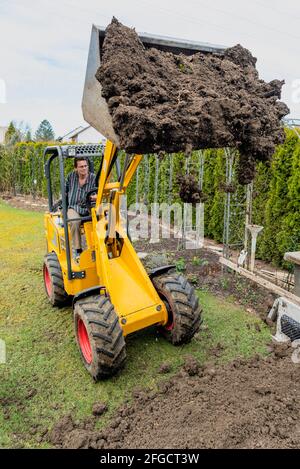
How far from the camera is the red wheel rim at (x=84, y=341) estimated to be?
14.3ft

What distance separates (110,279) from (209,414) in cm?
179

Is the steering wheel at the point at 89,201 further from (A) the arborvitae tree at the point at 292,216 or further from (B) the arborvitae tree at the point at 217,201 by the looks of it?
(B) the arborvitae tree at the point at 217,201

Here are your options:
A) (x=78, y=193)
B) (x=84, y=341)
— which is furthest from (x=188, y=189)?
(x=84, y=341)

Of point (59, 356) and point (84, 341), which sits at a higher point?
point (84, 341)

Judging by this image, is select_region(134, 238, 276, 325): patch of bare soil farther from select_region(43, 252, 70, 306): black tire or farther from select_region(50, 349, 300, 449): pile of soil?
select_region(43, 252, 70, 306): black tire

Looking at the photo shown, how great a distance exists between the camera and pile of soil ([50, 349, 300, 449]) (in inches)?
120

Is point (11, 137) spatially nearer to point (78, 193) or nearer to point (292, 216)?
point (292, 216)

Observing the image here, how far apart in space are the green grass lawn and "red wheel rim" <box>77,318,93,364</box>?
0.60ft

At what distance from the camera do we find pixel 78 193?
208 inches

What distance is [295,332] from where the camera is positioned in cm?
437

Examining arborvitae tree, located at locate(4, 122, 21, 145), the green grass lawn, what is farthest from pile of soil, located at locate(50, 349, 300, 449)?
arborvitae tree, located at locate(4, 122, 21, 145)
